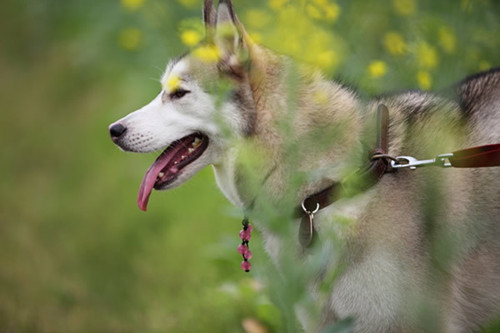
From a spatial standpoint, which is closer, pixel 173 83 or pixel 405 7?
pixel 173 83

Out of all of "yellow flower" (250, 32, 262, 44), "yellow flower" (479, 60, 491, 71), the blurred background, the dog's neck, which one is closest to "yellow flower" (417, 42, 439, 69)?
the blurred background

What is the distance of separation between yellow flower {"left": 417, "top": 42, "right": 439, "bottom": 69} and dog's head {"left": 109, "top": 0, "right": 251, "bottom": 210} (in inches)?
64.3

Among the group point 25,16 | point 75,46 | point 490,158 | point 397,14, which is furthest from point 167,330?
point 25,16

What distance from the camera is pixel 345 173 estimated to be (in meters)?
2.80

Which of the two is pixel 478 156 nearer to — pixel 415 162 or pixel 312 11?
pixel 415 162

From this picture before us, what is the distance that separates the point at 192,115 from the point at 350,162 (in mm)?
685

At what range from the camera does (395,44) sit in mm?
4473

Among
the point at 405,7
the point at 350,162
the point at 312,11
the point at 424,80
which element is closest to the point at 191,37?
the point at 312,11

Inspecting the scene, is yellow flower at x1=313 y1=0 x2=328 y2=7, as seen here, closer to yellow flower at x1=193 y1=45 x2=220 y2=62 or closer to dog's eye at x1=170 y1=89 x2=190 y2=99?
yellow flower at x1=193 y1=45 x2=220 y2=62

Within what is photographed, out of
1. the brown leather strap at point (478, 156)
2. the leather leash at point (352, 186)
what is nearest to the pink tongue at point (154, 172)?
the leather leash at point (352, 186)

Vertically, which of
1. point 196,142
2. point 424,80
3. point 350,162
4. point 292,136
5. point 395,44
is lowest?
point 350,162

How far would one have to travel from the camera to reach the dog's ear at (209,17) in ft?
9.62

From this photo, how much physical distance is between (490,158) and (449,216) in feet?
1.19

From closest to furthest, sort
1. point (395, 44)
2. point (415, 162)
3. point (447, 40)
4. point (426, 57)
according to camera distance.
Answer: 1. point (415, 162)
2. point (447, 40)
3. point (426, 57)
4. point (395, 44)
